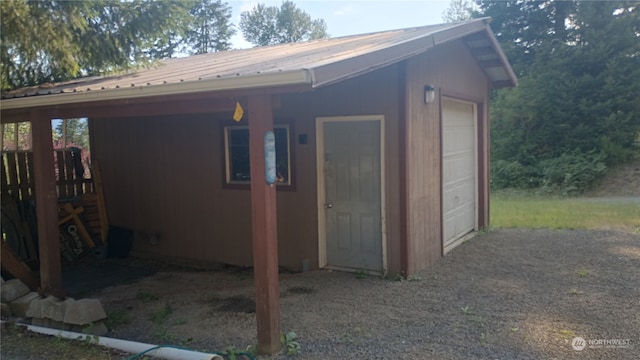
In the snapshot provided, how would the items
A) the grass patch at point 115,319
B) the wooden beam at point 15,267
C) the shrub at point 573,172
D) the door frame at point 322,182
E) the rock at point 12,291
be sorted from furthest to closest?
the shrub at point 573,172, the door frame at point 322,182, the wooden beam at point 15,267, the rock at point 12,291, the grass patch at point 115,319

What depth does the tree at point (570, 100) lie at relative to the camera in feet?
56.8

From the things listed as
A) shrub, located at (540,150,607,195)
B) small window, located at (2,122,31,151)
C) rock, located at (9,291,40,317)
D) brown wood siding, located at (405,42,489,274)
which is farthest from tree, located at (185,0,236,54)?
rock, located at (9,291,40,317)

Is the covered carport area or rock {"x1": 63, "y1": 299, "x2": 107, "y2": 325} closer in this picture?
the covered carport area

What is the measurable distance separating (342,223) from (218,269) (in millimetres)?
2106

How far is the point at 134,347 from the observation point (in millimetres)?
4375

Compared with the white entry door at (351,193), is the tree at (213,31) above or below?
above

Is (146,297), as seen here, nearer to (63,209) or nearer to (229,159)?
(229,159)

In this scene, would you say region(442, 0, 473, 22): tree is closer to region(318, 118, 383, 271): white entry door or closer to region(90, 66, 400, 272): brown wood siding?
region(90, 66, 400, 272): brown wood siding

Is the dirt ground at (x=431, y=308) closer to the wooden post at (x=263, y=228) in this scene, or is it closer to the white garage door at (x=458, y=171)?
the wooden post at (x=263, y=228)

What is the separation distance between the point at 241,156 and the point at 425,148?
8.53 feet

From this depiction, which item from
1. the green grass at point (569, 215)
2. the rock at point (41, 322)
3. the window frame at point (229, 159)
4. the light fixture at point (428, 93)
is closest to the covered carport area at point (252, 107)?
the rock at point (41, 322)

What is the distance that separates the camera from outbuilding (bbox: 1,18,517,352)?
14.2 ft

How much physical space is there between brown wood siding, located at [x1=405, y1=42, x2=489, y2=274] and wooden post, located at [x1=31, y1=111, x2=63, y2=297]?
410 cm

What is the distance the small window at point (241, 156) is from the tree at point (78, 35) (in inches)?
60.9
